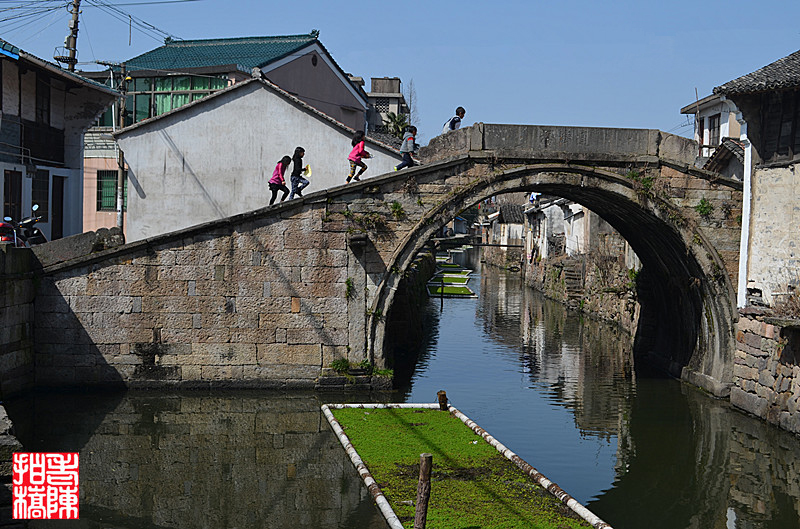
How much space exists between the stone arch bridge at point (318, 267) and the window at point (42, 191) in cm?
561

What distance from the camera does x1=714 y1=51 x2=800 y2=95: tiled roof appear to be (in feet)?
48.9

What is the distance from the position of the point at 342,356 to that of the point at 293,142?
667 cm

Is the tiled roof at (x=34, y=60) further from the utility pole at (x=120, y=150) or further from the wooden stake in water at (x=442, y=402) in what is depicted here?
the wooden stake in water at (x=442, y=402)

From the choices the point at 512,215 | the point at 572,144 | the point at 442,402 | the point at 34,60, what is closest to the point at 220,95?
the point at 34,60

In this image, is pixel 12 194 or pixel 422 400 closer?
pixel 422 400

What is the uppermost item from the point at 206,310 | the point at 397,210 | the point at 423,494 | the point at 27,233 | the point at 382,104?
the point at 382,104

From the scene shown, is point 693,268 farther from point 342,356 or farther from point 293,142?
point 293,142

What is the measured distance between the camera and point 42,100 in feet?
70.4

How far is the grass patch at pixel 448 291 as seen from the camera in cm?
4031

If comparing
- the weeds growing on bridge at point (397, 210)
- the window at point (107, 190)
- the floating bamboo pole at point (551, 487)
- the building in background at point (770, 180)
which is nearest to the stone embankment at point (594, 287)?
the building in background at point (770, 180)

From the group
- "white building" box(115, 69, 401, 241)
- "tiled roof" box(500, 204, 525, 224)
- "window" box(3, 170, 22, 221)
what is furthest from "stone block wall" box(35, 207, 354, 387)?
"tiled roof" box(500, 204, 525, 224)

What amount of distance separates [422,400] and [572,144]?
643 centimetres

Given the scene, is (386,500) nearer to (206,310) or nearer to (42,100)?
(206,310)

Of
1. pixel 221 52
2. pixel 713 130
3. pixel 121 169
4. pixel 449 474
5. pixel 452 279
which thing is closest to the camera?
pixel 449 474
